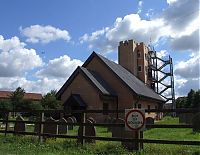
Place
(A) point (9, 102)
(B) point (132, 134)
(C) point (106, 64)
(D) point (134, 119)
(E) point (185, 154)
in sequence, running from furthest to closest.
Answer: (A) point (9, 102), (C) point (106, 64), (B) point (132, 134), (D) point (134, 119), (E) point (185, 154)

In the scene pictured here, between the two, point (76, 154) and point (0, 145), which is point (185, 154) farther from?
point (0, 145)

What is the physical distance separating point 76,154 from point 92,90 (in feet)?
97.9

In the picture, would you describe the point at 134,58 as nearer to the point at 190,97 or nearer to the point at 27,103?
the point at 27,103

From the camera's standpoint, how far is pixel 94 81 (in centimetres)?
4081

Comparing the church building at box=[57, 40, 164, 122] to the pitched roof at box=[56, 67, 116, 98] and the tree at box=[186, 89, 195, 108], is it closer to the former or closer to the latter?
the pitched roof at box=[56, 67, 116, 98]

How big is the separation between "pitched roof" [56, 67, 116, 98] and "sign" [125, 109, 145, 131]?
92.6 feet

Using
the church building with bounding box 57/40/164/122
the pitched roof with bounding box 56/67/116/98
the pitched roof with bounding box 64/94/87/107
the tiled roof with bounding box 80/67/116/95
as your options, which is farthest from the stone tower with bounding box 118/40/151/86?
the pitched roof with bounding box 64/94/87/107

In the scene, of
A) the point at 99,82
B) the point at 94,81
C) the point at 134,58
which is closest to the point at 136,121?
the point at 94,81

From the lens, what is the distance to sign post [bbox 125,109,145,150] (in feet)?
36.2

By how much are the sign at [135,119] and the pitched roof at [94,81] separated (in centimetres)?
2824

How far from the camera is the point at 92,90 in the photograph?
40.6 m

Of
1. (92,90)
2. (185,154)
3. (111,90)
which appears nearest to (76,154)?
(185,154)

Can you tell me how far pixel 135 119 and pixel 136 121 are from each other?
2.7 inches

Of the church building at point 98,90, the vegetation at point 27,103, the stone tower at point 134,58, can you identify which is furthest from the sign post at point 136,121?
the stone tower at point 134,58
